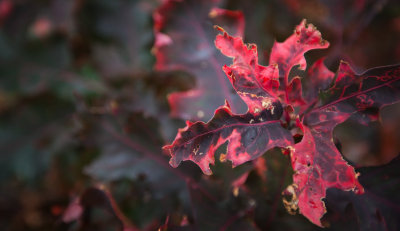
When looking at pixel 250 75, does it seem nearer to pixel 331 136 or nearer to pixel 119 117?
pixel 331 136

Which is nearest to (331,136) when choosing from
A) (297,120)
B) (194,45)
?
(297,120)

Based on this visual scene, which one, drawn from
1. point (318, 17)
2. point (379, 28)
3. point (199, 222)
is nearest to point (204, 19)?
point (199, 222)

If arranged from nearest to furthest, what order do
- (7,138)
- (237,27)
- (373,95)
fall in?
(373,95) → (237,27) → (7,138)

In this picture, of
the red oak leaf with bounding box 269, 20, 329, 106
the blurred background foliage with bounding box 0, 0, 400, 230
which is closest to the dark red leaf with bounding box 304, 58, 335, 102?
the red oak leaf with bounding box 269, 20, 329, 106

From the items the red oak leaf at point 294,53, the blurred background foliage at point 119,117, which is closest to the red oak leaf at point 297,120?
the red oak leaf at point 294,53

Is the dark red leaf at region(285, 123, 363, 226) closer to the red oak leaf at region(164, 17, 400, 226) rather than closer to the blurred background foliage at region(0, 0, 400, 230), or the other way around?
the red oak leaf at region(164, 17, 400, 226)

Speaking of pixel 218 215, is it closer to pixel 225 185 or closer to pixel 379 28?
pixel 225 185

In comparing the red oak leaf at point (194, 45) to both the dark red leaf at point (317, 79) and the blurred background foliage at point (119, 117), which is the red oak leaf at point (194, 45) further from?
Answer: the dark red leaf at point (317, 79)
